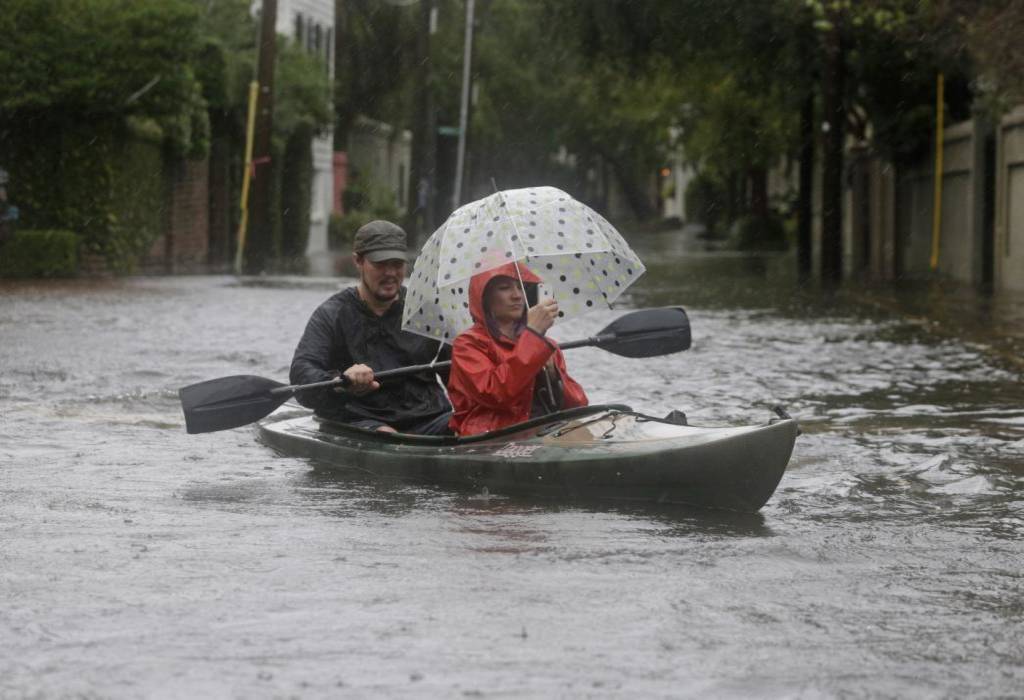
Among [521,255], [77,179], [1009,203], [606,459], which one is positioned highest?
[77,179]

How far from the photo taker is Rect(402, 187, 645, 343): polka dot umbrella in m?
8.30

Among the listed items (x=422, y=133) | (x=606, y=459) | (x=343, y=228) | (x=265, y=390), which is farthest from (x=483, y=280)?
(x=343, y=228)

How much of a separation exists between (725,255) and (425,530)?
43888 mm

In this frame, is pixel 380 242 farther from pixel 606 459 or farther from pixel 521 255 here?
pixel 606 459

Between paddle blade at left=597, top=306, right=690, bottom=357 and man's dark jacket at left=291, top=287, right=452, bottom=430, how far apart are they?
850 mm

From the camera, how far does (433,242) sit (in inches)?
346

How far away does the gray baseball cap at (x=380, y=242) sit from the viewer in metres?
8.88

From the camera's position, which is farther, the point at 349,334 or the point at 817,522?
the point at 349,334

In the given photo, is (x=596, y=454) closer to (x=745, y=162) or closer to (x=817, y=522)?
(x=817, y=522)

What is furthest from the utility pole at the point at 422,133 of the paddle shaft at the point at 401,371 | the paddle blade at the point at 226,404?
the paddle shaft at the point at 401,371

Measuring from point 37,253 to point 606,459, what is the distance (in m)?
24.7

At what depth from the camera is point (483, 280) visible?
8.18 meters

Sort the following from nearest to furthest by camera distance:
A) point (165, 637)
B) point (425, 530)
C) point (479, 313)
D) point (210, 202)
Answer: point (165, 637) < point (425, 530) < point (479, 313) < point (210, 202)

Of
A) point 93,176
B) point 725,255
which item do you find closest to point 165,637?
point 93,176
